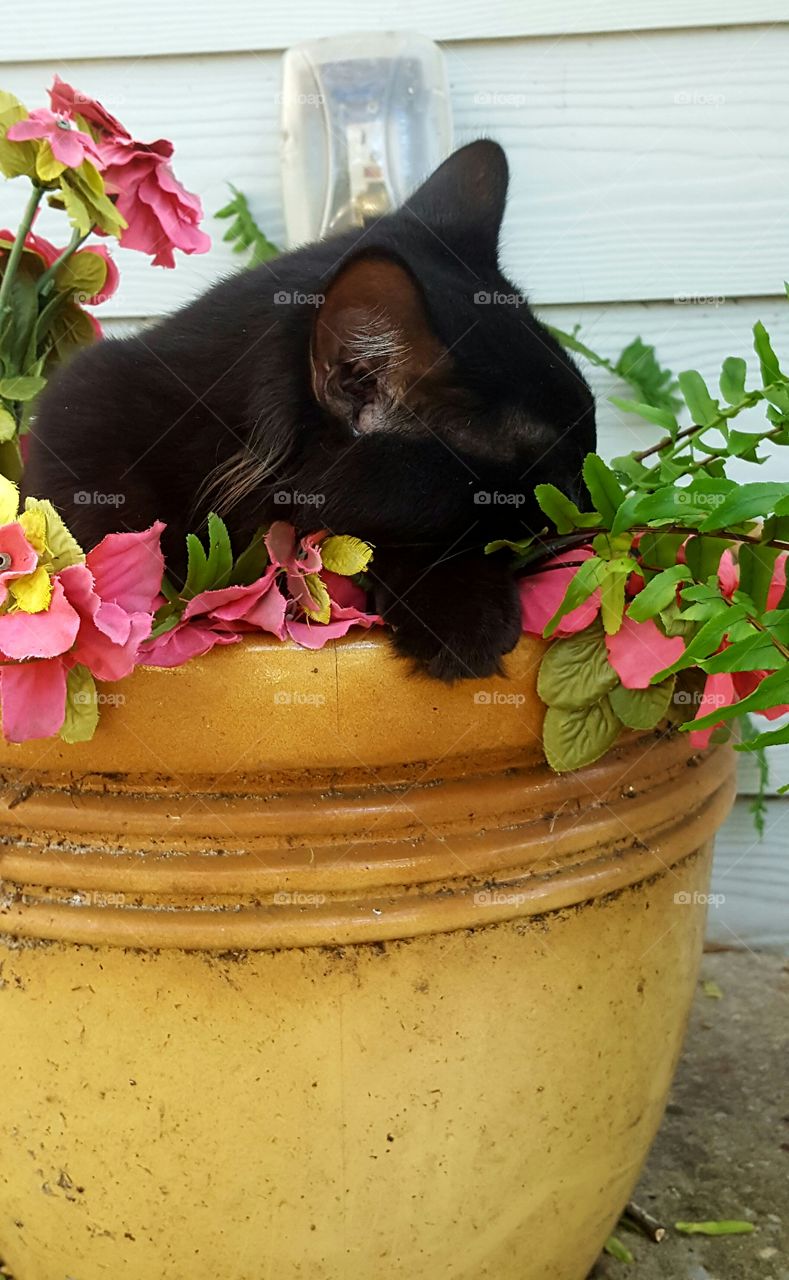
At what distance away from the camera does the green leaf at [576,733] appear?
0.75 metres

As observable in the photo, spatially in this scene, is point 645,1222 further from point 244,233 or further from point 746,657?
point 244,233

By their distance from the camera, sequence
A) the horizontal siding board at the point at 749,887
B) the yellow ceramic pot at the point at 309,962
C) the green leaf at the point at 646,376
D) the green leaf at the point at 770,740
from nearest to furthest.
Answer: the green leaf at the point at 770,740, the yellow ceramic pot at the point at 309,962, the green leaf at the point at 646,376, the horizontal siding board at the point at 749,887

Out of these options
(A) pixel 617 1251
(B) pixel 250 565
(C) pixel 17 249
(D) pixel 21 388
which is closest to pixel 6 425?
(D) pixel 21 388

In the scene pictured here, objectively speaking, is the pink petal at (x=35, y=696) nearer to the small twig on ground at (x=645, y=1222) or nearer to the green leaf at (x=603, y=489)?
the green leaf at (x=603, y=489)

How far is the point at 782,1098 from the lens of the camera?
4.30 ft

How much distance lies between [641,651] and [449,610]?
138 millimetres

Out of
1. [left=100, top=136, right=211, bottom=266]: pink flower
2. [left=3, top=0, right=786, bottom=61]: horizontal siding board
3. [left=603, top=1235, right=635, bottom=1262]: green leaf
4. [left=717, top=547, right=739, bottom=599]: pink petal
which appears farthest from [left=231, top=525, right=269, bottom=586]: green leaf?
[left=3, top=0, right=786, bottom=61]: horizontal siding board

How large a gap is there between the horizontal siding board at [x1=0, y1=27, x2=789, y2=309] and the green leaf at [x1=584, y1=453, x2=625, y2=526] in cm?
89

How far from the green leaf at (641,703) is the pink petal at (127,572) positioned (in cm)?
31

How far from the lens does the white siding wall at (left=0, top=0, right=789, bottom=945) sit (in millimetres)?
1542

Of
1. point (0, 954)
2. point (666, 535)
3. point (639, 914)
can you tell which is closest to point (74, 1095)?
point (0, 954)

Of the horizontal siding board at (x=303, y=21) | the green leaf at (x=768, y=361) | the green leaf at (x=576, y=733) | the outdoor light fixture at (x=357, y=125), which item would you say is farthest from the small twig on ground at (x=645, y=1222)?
the horizontal siding board at (x=303, y=21)

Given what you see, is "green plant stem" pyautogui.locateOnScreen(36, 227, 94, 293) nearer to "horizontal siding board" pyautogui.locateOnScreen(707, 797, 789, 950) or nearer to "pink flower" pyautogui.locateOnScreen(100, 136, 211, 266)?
"pink flower" pyautogui.locateOnScreen(100, 136, 211, 266)

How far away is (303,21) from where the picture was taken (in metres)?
1.57
